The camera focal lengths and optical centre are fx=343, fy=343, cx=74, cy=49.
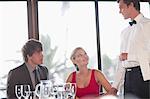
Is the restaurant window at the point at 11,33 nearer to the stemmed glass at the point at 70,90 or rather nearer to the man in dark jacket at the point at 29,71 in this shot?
the man in dark jacket at the point at 29,71

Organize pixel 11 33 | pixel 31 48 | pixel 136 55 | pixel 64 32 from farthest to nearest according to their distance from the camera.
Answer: pixel 64 32 < pixel 11 33 < pixel 31 48 < pixel 136 55

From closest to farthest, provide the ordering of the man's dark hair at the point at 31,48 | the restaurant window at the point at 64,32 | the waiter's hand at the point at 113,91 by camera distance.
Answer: the waiter's hand at the point at 113,91
the man's dark hair at the point at 31,48
the restaurant window at the point at 64,32

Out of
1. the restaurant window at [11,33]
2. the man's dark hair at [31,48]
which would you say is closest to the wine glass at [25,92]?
the man's dark hair at [31,48]

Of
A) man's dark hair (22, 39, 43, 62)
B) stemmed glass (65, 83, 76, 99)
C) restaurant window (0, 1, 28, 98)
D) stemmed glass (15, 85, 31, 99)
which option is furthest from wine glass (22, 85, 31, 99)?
restaurant window (0, 1, 28, 98)

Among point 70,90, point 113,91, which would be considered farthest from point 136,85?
point 70,90

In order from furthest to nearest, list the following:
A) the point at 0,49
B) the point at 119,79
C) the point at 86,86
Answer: the point at 0,49, the point at 86,86, the point at 119,79

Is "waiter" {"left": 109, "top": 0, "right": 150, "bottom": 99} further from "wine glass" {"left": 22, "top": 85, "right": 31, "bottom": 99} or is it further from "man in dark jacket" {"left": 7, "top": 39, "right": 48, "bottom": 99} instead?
"wine glass" {"left": 22, "top": 85, "right": 31, "bottom": 99}

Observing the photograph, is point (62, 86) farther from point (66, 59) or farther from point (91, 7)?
point (91, 7)

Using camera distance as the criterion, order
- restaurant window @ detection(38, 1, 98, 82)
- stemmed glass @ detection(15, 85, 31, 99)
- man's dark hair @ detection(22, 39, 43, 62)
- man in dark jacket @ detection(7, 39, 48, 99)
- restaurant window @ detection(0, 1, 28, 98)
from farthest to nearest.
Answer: restaurant window @ detection(38, 1, 98, 82) → restaurant window @ detection(0, 1, 28, 98) → man's dark hair @ detection(22, 39, 43, 62) → man in dark jacket @ detection(7, 39, 48, 99) → stemmed glass @ detection(15, 85, 31, 99)

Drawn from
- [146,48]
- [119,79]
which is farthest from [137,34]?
[119,79]

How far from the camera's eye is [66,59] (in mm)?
4465

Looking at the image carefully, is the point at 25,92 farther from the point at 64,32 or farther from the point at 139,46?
the point at 64,32

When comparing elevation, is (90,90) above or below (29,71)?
below

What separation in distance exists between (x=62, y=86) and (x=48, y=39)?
2.34m
